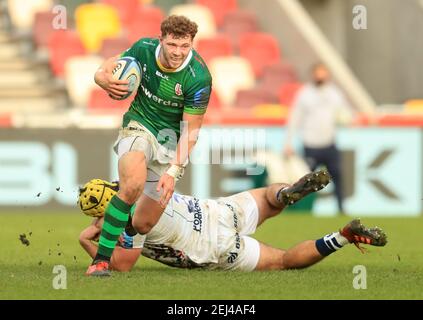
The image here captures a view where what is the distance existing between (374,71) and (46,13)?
577cm

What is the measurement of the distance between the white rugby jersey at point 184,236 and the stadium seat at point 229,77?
34.0ft

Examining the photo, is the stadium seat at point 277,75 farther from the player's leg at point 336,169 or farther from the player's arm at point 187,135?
the player's arm at point 187,135

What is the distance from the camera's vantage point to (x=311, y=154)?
59.4 feet

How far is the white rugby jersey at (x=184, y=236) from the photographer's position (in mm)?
10500

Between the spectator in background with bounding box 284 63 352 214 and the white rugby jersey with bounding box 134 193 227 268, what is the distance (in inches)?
280

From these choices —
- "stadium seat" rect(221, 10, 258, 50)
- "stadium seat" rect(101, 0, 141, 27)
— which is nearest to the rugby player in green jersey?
"stadium seat" rect(101, 0, 141, 27)

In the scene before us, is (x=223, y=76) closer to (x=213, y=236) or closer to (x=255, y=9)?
(x=255, y=9)

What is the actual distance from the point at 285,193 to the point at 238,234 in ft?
1.59

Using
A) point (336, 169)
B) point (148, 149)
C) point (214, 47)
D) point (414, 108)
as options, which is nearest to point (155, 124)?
point (148, 149)

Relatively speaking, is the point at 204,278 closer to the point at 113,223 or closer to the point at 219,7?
the point at 113,223

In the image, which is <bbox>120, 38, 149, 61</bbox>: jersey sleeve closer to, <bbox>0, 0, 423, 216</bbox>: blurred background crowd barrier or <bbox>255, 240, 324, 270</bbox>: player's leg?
<bbox>255, 240, 324, 270</bbox>: player's leg

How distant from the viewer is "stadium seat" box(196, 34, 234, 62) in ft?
69.8

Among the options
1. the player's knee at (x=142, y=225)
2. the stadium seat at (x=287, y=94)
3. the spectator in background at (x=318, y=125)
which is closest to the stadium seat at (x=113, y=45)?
the stadium seat at (x=287, y=94)
